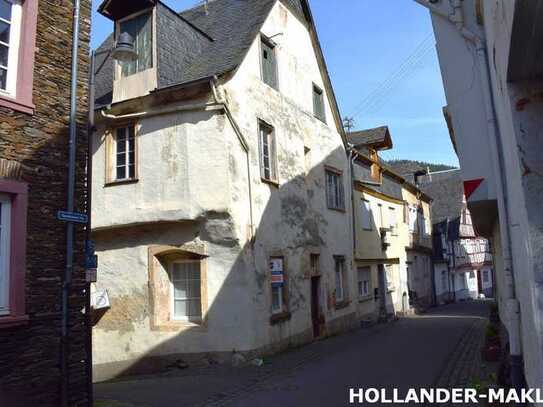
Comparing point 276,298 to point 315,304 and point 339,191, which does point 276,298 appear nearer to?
point 315,304

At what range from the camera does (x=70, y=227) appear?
748cm

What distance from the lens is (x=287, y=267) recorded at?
13547 mm

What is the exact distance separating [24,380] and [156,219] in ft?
18.5

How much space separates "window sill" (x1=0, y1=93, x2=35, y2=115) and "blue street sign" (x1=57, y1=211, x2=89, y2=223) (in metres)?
1.46

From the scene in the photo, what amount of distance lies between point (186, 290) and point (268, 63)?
663 cm

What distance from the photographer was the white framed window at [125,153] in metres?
12.7

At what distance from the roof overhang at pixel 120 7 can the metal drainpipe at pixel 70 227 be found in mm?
5586

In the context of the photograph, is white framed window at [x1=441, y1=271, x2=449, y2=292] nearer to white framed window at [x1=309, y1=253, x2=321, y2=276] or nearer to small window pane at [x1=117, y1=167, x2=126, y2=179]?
white framed window at [x1=309, y1=253, x2=321, y2=276]

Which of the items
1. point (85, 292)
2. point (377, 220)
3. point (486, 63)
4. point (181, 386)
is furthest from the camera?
point (377, 220)

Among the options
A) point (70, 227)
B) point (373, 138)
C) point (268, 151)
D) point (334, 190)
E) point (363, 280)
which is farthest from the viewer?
point (373, 138)

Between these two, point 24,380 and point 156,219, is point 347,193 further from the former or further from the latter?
point 24,380

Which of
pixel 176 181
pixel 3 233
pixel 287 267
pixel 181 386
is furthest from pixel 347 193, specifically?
pixel 3 233

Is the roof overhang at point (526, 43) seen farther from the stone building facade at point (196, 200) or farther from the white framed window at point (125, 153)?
the white framed window at point (125, 153)

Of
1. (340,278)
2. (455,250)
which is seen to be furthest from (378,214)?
(455,250)
